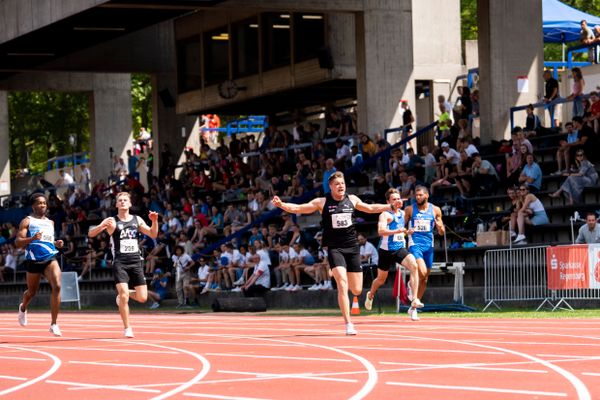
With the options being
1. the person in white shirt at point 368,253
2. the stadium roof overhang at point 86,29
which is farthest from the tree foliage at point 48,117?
the person in white shirt at point 368,253

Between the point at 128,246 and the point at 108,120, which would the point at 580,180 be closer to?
the point at 128,246

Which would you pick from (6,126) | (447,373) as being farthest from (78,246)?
(447,373)

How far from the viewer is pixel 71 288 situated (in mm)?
36500

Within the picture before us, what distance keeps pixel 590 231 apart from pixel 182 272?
13.4 metres

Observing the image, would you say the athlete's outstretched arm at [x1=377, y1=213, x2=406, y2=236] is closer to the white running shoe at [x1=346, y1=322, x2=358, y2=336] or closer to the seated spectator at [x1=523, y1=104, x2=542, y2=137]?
the white running shoe at [x1=346, y1=322, x2=358, y2=336]

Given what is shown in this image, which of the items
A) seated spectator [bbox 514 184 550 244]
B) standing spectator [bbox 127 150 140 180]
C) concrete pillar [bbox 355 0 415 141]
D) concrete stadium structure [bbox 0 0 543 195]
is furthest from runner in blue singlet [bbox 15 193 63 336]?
standing spectator [bbox 127 150 140 180]

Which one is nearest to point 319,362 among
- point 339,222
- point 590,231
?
point 339,222

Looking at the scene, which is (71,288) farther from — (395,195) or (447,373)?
(447,373)

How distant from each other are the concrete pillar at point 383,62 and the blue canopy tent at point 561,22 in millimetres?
7234

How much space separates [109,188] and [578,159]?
76.3 ft

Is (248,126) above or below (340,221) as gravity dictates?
above

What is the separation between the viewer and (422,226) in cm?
2191

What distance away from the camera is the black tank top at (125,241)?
19.0 metres

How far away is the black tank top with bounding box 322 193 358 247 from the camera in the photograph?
1794 cm
